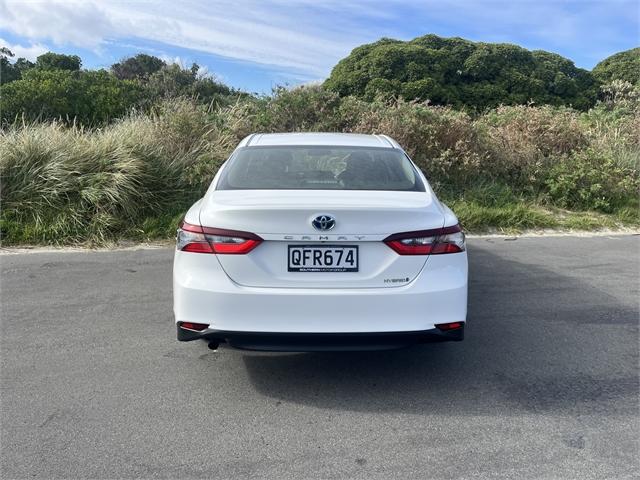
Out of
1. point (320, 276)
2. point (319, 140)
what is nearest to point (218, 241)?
point (320, 276)

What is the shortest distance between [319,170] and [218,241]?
1.06m

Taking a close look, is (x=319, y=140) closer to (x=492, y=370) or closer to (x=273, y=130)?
(x=492, y=370)

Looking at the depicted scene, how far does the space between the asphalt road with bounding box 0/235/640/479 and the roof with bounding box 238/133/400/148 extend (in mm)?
1637

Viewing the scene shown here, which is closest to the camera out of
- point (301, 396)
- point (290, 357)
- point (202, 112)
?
point (301, 396)

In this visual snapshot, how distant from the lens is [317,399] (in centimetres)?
333

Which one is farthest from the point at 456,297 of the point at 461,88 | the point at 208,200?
the point at 461,88

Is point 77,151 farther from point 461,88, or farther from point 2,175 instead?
point 461,88

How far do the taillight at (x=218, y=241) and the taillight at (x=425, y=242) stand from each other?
31.1 inches

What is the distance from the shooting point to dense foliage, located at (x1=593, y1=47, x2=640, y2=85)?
24697mm

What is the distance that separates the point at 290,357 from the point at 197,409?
2.89ft

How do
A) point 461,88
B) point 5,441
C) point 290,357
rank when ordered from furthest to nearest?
point 461,88, point 290,357, point 5,441

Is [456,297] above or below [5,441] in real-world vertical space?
above

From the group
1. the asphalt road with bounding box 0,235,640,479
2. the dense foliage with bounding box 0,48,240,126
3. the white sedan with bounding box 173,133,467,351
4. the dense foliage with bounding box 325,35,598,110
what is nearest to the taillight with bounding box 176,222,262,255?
the white sedan with bounding box 173,133,467,351

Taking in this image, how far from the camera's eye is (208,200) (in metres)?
3.41
